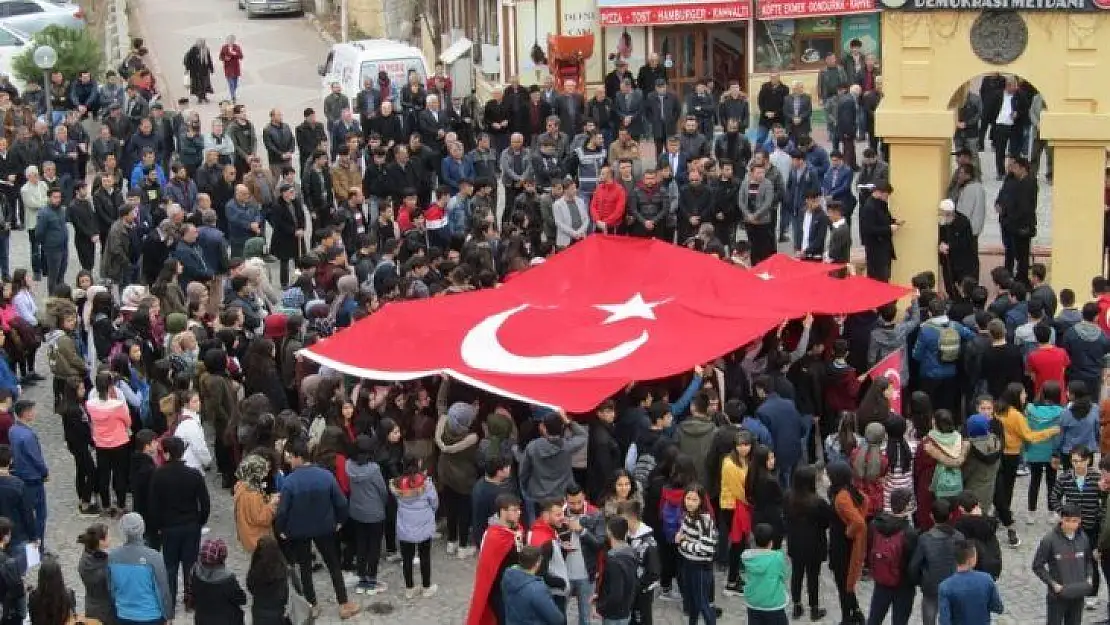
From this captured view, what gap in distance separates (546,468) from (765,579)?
7.98ft

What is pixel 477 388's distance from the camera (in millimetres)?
17391

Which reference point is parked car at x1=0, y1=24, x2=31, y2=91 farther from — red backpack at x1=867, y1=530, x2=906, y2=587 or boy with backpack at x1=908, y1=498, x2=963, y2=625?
boy with backpack at x1=908, y1=498, x2=963, y2=625

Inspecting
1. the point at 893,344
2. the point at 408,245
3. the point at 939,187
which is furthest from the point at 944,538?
the point at 408,245

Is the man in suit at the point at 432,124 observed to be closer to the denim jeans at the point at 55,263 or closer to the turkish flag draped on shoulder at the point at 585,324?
the denim jeans at the point at 55,263

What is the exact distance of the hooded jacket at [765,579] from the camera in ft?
45.3

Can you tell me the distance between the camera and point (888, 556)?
550 inches

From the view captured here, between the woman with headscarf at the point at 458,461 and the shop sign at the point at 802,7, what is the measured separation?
1788 centimetres

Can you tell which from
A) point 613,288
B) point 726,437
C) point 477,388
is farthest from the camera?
point 613,288

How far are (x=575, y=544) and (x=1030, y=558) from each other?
13.8 feet

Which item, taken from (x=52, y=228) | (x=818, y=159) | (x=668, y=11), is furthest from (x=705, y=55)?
(x=52, y=228)

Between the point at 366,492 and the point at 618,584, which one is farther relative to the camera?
the point at 366,492

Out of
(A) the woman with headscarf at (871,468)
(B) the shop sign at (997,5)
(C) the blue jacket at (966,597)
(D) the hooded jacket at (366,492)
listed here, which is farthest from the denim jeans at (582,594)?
(B) the shop sign at (997,5)

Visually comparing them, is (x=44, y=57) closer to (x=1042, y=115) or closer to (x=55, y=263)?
(x=55, y=263)

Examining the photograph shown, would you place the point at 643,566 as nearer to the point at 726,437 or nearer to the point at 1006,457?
the point at 726,437
